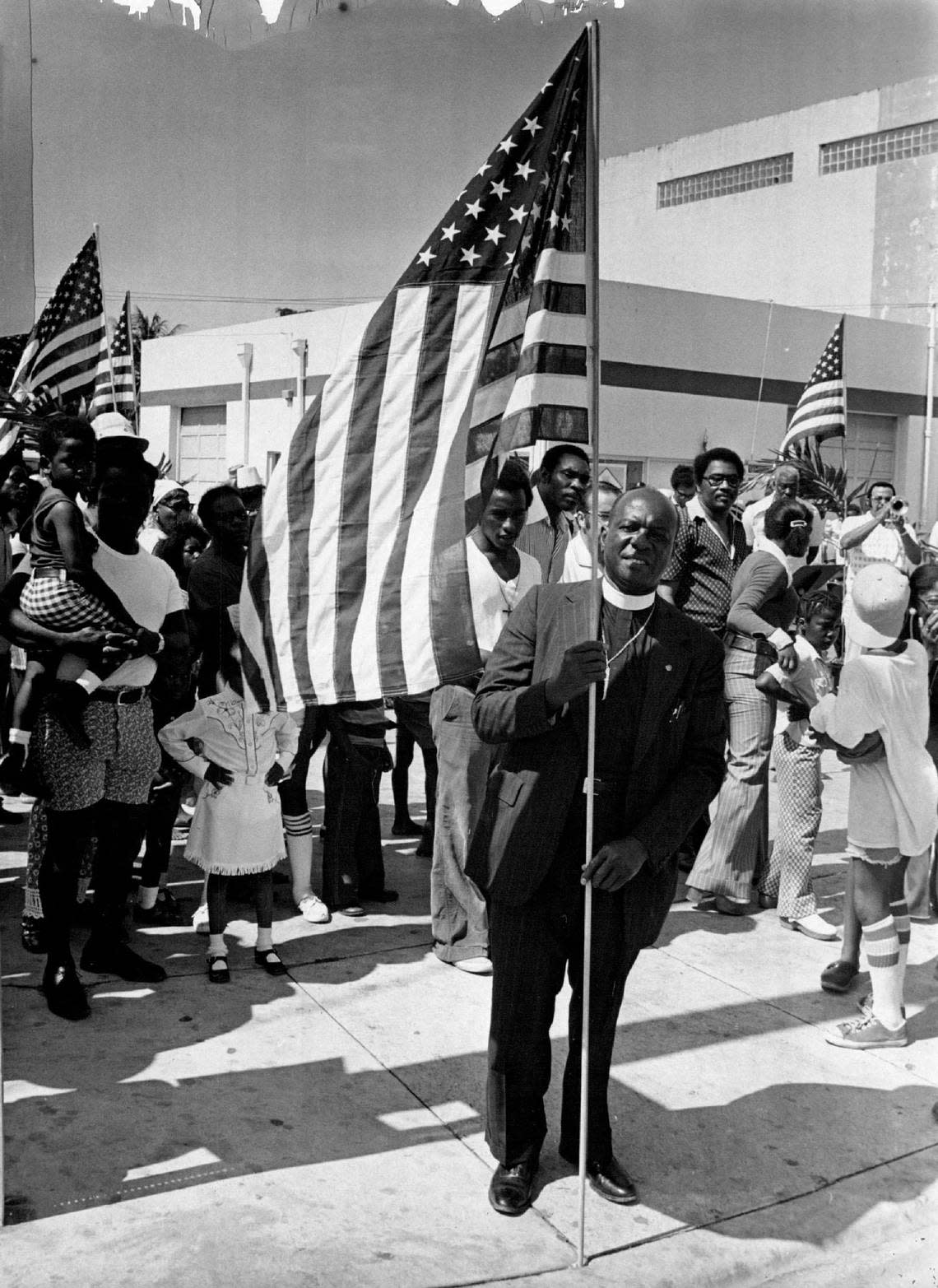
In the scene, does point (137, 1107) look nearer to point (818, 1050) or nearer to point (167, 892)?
point (167, 892)

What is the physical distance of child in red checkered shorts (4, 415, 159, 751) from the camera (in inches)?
171

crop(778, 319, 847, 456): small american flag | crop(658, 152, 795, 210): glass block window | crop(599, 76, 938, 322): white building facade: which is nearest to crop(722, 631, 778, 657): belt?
crop(778, 319, 847, 456): small american flag

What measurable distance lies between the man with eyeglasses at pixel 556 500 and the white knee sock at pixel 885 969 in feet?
7.58

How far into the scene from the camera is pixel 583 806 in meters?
3.30

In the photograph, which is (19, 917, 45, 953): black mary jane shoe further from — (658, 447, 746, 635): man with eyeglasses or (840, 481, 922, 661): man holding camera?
(840, 481, 922, 661): man holding camera

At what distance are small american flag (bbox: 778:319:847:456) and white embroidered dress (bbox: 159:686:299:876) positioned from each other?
803 centimetres

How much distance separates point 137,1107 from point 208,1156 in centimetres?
40

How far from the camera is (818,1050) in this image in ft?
14.3

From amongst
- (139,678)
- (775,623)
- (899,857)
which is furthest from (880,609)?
(139,678)

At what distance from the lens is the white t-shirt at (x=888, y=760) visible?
14.3 ft

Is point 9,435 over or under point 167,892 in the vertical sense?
over

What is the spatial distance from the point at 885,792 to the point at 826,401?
7.79m

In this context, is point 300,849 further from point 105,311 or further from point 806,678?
point 105,311

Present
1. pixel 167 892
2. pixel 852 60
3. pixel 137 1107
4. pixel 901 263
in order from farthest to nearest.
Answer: pixel 901 263, pixel 167 892, pixel 852 60, pixel 137 1107
